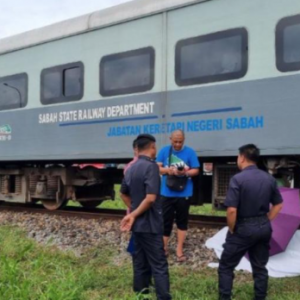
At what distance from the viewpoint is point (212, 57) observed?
6895mm

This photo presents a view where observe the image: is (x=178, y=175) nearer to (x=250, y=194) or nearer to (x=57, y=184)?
(x=250, y=194)

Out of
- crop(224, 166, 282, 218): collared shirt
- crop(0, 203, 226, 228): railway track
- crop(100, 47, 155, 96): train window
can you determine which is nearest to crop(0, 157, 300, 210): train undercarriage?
crop(0, 203, 226, 228): railway track

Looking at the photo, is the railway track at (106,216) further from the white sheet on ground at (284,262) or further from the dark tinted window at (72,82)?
the dark tinted window at (72,82)

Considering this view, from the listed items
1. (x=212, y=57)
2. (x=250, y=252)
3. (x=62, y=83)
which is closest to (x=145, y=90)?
(x=212, y=57)

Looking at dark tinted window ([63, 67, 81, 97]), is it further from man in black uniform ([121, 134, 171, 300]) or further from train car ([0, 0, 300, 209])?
man in black uniform ([121, 134, 171, 300])

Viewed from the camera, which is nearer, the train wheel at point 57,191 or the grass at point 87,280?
the grass at point 87,280

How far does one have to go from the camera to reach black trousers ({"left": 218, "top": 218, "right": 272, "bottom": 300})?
4.23m

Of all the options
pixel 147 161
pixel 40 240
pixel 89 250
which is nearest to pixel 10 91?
pixel 40 240

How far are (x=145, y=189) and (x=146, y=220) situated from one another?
256mm

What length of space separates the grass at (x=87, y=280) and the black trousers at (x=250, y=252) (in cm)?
23

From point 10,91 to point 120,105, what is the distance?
304 centimetres

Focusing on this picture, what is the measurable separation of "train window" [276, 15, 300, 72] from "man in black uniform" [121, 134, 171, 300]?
260 centimetres

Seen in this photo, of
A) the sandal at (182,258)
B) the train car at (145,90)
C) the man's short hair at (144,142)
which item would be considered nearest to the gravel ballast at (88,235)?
the sandal at (182,258)

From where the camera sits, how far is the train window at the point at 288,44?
6102 millimetres
